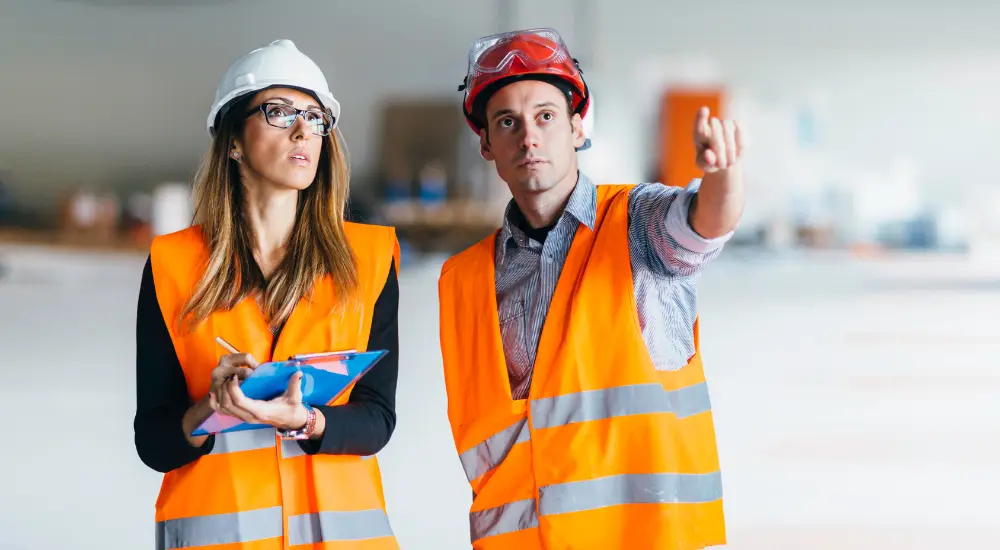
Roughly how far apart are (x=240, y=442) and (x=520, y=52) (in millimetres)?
965

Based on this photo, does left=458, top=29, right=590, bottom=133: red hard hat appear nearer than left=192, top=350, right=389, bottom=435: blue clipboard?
No

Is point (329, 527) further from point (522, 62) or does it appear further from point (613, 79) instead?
point (613, 79)

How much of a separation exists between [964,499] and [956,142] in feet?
17.4

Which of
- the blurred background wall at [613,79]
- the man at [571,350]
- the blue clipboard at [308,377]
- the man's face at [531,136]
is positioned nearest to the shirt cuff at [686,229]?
the man at [571,350]

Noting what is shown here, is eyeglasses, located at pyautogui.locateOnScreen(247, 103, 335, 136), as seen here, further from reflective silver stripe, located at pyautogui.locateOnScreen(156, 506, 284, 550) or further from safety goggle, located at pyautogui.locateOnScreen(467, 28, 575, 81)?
reflective silver stripe, located at pyautogui.locateOnScreen(156, 506, 284, 550)

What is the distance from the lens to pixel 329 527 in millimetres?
1738

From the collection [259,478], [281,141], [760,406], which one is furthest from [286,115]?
[760,406]

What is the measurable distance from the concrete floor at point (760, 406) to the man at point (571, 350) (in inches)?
77.8

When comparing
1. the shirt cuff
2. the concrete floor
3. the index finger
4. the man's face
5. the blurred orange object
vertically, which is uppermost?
the blurred orange object

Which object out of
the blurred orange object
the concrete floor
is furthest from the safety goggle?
the blurred orange object

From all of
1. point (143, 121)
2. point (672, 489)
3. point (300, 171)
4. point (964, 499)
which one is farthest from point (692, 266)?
A: point (143, 121)

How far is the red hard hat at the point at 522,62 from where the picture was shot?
6.18ft

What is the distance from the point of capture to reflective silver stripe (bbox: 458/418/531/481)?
1.82 metres

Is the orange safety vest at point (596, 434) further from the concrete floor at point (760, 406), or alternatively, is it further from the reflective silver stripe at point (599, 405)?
the concrete floor at point (760, 406)
